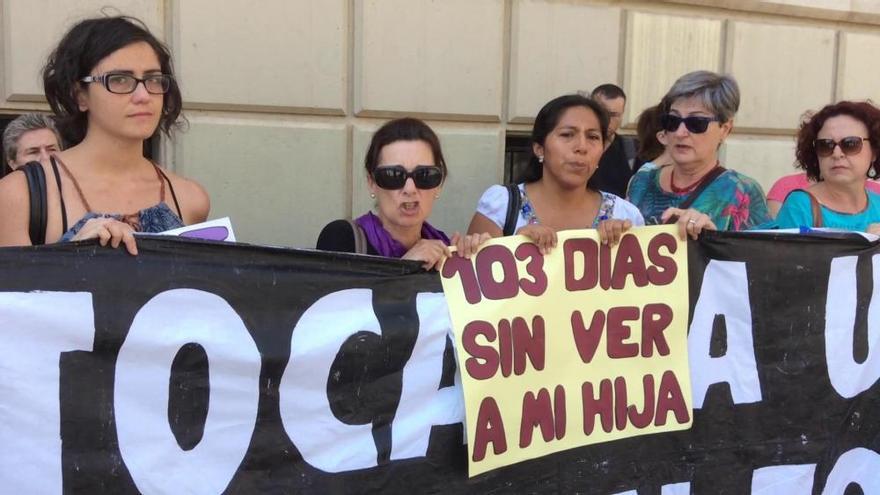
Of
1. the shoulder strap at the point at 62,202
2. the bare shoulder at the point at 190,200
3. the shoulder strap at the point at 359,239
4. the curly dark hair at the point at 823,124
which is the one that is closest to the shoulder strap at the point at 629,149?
the curly dark hair at the point at 823,124

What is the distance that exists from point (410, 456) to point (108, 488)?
86 cm

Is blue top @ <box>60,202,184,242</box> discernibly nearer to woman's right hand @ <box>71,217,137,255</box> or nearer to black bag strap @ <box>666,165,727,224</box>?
woman's right hand @ <box>71,217,137,255</box>

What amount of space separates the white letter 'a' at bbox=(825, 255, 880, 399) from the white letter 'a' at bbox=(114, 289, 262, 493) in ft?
7.03

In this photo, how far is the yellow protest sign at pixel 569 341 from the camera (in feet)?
10.0

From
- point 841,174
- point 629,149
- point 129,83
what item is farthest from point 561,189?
point 629,149

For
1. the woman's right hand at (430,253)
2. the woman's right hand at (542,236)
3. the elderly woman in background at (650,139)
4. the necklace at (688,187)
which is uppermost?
the elderly woman in background at (650,139)

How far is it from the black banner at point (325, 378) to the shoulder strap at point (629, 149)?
2.76 meters

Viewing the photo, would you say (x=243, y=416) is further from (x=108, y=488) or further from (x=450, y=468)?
(x=450, y=468)

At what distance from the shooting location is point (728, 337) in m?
3.53

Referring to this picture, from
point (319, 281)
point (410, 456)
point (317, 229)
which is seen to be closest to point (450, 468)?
point (410, 456)

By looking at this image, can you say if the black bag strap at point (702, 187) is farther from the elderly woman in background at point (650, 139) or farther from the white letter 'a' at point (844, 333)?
the elderly woman in background at point (650, 139)

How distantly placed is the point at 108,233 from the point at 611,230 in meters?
1.55

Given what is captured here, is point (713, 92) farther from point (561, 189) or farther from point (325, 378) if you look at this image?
point (325, 378)

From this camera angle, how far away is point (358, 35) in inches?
238
